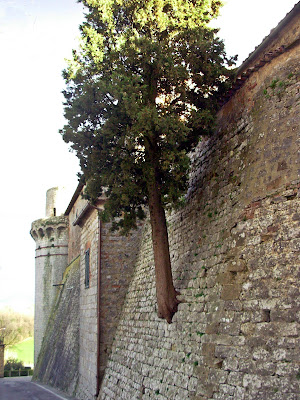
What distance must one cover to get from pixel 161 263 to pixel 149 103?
11.2ft

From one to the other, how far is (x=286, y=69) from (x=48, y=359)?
19648mm

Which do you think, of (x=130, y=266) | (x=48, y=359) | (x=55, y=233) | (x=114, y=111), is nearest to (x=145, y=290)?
(x=130, y=266)

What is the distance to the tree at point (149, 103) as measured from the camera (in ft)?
30.7

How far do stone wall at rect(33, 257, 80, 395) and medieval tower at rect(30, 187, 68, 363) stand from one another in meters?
0.79

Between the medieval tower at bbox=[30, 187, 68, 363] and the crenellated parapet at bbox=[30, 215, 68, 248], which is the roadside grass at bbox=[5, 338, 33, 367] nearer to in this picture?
the medieval tower at bbox=[30, 187, 68, 363]

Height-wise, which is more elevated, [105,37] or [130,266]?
[105,37]

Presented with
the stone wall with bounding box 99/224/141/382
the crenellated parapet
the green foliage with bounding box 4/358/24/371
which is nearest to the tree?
the stone wall with bounding box 99/224/141/382

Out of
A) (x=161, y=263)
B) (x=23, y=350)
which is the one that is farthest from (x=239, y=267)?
(x=23, y=350)

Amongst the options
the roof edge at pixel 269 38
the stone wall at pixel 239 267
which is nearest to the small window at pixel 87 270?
the stone wall at pixel 239 267

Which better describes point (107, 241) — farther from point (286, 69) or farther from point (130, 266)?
point (286, 69)

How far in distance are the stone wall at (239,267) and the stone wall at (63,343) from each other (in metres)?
7.03

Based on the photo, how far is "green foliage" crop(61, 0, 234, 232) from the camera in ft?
30.7

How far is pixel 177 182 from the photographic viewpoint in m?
9.72

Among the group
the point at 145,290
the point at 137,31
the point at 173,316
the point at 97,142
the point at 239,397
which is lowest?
the point at 239,397
